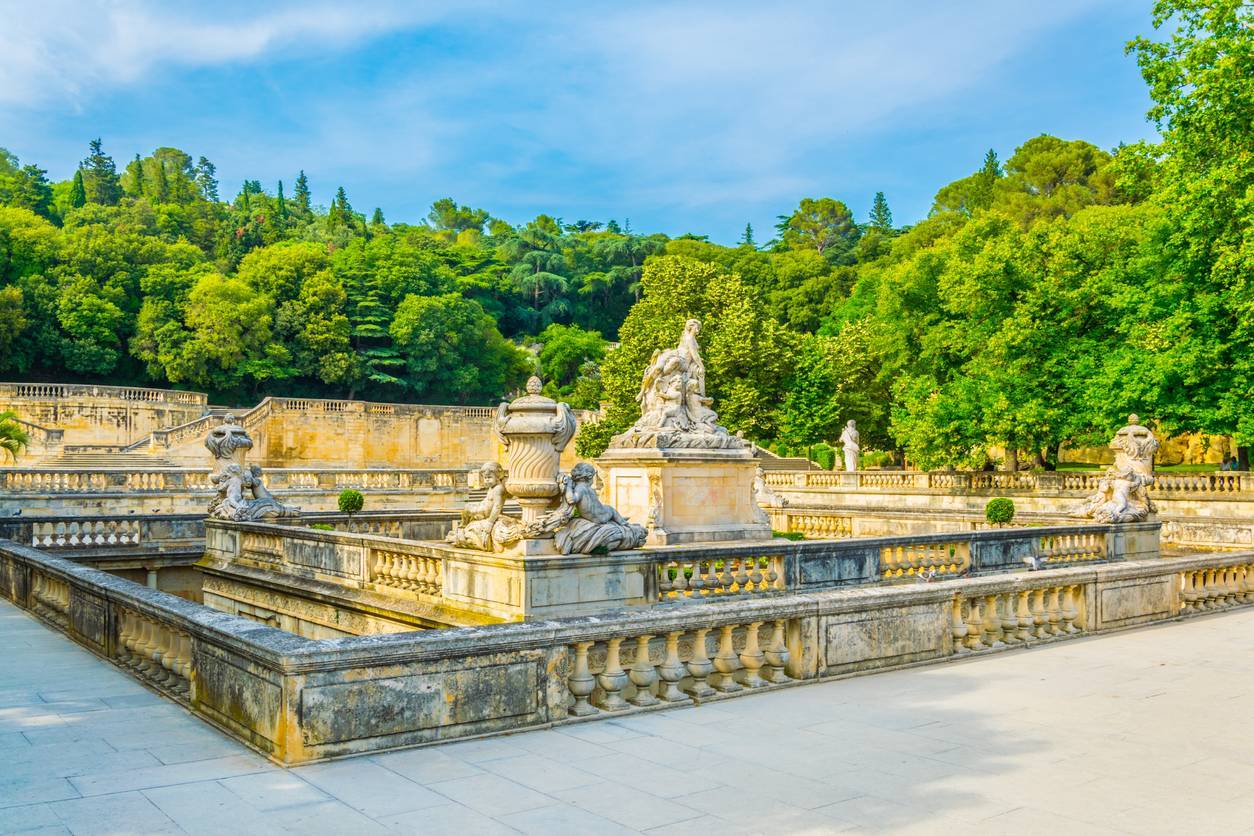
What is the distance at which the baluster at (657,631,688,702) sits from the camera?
6762mm

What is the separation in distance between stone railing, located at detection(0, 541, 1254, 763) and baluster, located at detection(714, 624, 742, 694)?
18mm

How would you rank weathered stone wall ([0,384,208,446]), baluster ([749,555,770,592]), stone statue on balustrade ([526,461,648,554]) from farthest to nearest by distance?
weathered stone wall ([0,384,208,446]) < baluster ([749,555,770,592]) < stone statue on balustrade ([526,461,648,554])

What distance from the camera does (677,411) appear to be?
17.9 metres

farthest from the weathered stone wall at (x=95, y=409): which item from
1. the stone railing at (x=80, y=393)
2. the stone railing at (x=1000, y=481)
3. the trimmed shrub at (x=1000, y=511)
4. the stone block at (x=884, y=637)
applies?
the stone block at (x=884, y=637)

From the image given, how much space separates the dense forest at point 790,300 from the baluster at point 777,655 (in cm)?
1889

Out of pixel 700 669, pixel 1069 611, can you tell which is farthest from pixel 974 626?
pixel 700 669

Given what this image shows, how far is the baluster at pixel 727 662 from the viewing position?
7.12m

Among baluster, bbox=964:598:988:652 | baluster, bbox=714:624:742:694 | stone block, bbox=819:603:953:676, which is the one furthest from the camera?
baluster, bbox=964:598:988:652

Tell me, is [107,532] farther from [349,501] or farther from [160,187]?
[160,187]

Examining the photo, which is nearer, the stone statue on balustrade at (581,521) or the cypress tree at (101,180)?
the stone statue on balustrade at (581,521)

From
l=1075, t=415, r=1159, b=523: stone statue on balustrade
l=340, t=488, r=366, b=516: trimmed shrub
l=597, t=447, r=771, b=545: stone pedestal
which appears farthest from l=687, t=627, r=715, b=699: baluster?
l=340, t=488, r=366, b=516: trimmed shrub

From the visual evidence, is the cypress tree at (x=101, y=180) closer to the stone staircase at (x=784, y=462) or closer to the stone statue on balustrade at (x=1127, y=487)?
the stone staircase at (x=784, y=462)

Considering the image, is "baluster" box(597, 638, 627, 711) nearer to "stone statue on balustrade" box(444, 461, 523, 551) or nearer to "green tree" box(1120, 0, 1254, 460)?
"stone statue on balustrade" box(444, 461, 523, 551)

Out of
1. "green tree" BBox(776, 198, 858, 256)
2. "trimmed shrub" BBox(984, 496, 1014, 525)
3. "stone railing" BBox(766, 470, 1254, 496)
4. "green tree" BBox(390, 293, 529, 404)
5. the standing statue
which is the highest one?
"green tree" BBox(776, 198, 858, 256)
